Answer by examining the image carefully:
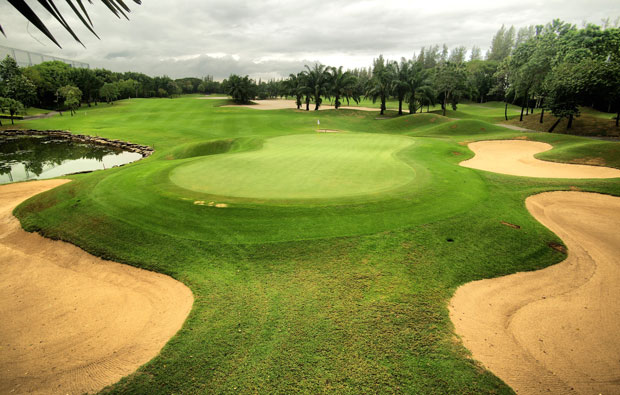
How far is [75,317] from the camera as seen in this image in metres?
6.95

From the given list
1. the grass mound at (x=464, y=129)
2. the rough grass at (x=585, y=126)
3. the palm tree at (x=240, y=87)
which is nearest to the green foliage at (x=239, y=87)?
the palm tree at (x=240, y=87)

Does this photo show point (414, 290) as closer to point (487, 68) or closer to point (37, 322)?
point (37, 322)

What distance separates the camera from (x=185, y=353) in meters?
5.49

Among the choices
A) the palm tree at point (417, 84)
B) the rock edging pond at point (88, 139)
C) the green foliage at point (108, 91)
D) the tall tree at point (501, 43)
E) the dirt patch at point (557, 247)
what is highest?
the tall tree at point (501, 43)

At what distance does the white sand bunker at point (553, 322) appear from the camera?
5.23 meters

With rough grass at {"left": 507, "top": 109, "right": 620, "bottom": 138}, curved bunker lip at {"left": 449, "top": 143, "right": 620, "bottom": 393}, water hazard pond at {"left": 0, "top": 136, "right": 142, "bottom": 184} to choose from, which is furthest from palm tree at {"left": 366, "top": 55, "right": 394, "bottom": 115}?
curved bunker lip at {"left": 449, "top": 143, "right": 620, "bottom": 393}

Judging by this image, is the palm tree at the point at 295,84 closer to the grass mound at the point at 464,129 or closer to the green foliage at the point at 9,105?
the grass mound at the point at 464,129

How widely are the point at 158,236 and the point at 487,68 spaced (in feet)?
382

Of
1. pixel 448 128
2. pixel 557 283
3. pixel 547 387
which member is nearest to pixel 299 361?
pixel 547 387

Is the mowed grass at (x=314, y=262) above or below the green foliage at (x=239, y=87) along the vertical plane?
below

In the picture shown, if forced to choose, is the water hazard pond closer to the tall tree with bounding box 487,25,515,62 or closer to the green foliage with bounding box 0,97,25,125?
the green foliage with bounding box 0,97,25,125

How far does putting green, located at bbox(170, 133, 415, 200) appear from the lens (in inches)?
497

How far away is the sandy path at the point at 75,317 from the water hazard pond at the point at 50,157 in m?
21.4

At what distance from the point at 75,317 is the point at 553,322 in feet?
37.0
